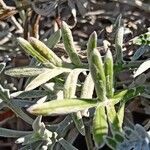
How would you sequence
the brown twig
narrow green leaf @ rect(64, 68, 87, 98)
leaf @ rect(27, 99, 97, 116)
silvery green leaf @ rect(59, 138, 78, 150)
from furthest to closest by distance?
the brown twig, silvery green leaf @ rect(59, 138, 78, 150), narrow green leaf @ rect(64, 68, 87, 98), leaf @ rect(27, 99, 97, 116)

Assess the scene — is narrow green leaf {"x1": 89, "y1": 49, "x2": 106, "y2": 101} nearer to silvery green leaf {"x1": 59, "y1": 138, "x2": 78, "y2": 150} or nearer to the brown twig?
silvery green leaf {"x1": 59, "y1": 138, "x2": 78, "y2": 150}

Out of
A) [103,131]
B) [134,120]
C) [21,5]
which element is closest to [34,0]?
[21,5]

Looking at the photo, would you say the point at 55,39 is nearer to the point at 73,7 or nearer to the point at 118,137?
the point at 73,7

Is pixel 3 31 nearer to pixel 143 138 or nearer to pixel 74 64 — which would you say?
pixel 74 64

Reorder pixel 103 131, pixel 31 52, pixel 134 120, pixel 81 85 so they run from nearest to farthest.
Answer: pixel 103 131, pixel 31 52, pixel 81 85, pixel 134 120

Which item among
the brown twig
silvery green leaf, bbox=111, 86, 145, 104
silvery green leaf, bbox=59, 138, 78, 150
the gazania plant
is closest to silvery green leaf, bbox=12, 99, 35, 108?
the gazania plant

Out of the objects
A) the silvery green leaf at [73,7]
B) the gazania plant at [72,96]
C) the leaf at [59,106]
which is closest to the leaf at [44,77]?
the gazania plant at [72,96]
